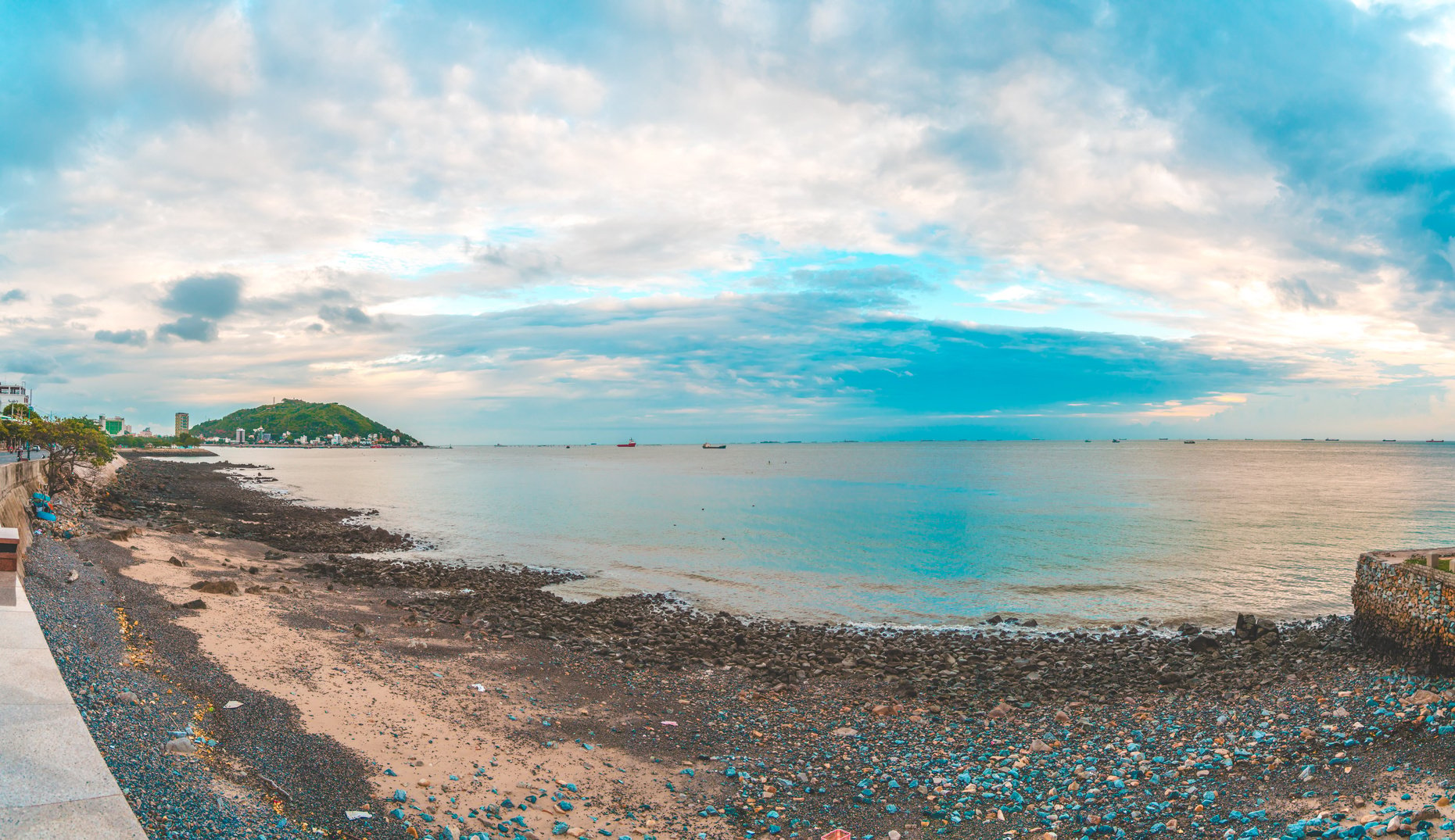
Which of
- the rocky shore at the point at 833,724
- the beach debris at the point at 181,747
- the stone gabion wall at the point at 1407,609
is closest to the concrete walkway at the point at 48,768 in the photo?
the beach debris at the point at 181,747

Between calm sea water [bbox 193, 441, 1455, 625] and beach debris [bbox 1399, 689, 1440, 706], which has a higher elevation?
beach debris [bbox 1399, 689, 1440, 706]

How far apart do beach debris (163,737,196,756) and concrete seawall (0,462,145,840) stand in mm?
859

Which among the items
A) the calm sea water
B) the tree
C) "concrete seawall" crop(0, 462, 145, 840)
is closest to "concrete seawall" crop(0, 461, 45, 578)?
the tree

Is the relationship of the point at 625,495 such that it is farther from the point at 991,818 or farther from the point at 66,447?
the point at 991,818

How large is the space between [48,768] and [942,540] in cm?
3845

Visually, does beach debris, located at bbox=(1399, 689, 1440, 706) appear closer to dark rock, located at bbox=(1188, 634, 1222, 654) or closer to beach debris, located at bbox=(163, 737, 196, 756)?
dark rock, located at bbox=(1188, 634, 1222, 654)

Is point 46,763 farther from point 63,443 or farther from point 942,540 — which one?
point 63,443

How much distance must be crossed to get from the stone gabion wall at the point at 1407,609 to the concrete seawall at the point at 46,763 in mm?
17560

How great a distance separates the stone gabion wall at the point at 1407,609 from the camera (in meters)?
11.9

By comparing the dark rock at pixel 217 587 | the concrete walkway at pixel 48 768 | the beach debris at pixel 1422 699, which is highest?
the concrete walkway at pixel 48 768

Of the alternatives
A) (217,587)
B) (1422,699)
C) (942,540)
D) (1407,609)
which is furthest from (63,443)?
(1407,609)

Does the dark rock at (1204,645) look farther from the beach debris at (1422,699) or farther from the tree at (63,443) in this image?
the tree at (63,443)

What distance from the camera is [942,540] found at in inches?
1559

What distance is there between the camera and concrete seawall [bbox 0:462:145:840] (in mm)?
5004
